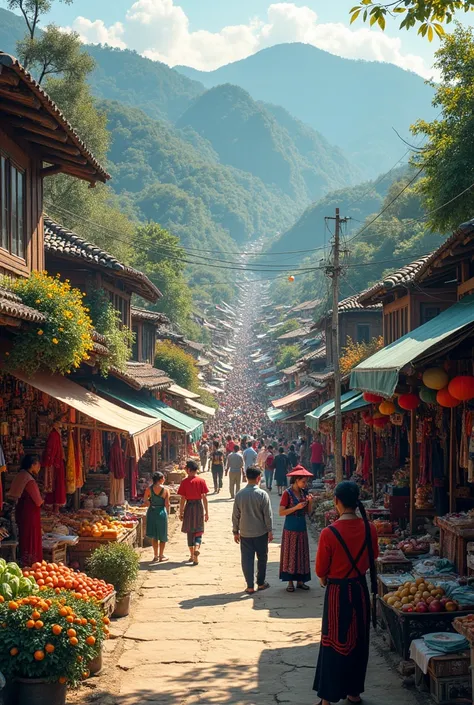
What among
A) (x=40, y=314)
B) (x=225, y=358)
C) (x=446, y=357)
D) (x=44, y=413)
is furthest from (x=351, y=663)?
(x=225, y=358)

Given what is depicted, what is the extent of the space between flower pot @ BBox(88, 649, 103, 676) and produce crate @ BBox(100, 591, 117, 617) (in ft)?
3.04

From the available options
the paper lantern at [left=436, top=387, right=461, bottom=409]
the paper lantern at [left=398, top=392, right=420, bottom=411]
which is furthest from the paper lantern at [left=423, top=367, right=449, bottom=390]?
the paper lantern at [left=398, top=392, right=420, bottom=411]

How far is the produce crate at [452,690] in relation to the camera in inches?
255

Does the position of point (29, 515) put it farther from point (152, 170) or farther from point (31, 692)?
point (152, 170)

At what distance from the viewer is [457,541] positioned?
9359 millimetres

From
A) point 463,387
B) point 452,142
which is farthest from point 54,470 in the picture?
point 452,142

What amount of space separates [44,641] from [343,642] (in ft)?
7.93

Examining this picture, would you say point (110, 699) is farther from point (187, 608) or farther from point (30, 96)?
point (30, 96)

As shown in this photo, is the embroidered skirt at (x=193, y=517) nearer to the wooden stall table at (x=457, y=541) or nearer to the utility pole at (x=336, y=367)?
the wooden stall table at (x=457, y=541)

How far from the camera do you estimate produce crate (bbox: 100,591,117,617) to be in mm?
8599

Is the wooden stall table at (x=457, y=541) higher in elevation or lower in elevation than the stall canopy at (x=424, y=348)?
lower

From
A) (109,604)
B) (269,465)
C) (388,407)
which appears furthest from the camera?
(269,465)

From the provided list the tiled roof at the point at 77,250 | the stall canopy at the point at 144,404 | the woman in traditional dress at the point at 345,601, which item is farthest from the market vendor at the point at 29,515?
the tiled roof at the point at 77,250

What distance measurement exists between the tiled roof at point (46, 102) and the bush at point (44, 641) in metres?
5.60
